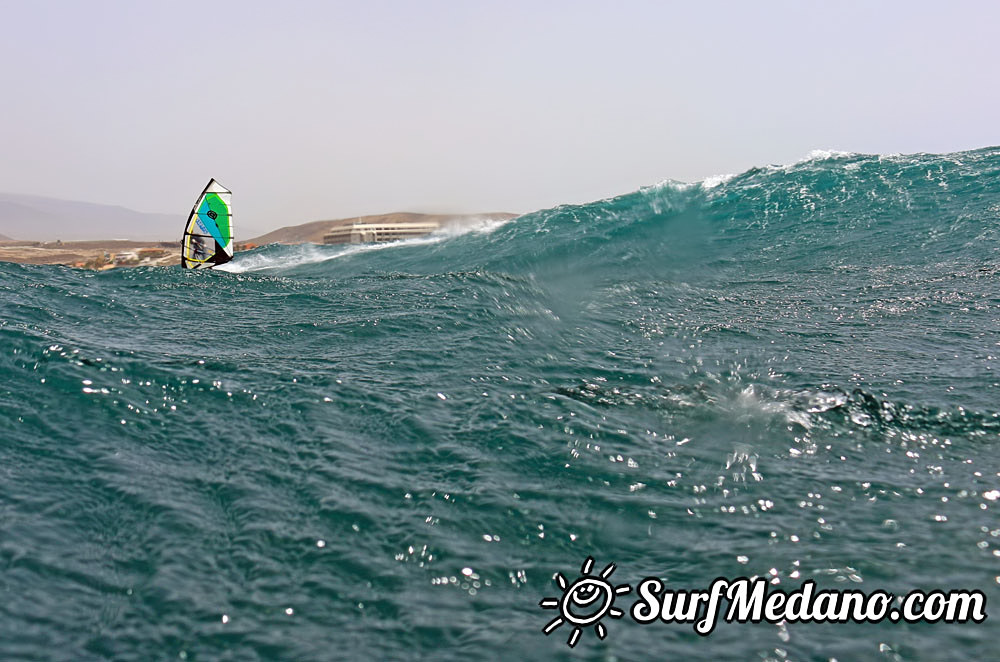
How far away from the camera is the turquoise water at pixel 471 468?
439cm

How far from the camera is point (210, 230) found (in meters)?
36.9

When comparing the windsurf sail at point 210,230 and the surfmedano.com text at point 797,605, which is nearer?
the surfmedano.com text at point 797,605

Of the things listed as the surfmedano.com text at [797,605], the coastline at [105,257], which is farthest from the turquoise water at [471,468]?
the coastline at [105,257]

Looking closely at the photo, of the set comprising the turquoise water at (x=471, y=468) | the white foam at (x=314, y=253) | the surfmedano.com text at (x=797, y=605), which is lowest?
the surfmedano.com text at (x=797, y=605)

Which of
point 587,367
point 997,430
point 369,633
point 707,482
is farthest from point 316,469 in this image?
point 997,430

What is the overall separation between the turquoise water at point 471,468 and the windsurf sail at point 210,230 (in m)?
21.3

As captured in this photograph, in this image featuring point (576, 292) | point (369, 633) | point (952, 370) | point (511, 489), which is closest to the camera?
point (369, 633)

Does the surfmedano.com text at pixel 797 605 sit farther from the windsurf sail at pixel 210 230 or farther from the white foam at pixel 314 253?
the windsurf sail at pixel 210 230

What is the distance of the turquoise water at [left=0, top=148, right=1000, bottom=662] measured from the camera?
14.4ft

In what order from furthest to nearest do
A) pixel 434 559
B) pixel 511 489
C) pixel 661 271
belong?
pixel 661 271
pixel 511 489
pixel 434 559

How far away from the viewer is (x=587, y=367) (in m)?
10.6

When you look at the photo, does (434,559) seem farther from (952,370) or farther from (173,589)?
(952,370)

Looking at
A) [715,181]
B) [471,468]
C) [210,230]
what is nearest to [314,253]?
[210,230]

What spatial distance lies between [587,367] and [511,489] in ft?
15.0
